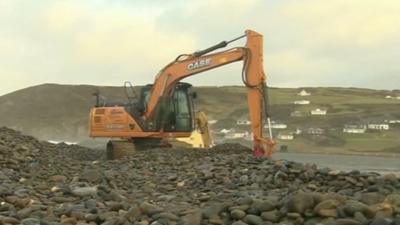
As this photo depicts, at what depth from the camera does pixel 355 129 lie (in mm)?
90000

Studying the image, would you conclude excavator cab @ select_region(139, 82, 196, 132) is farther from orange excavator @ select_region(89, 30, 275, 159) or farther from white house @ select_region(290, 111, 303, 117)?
white house @ select_region(290, 111, 303, 117)

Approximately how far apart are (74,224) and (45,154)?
54.6 feet

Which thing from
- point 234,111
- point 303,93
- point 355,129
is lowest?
point 355,129

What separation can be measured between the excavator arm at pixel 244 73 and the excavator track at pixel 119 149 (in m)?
1.26

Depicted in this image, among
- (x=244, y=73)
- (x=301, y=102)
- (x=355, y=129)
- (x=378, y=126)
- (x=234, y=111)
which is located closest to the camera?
(x=244, y=73)

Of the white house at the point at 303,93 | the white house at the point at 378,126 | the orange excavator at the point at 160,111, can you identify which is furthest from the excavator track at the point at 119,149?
the white house at the point at 303,93

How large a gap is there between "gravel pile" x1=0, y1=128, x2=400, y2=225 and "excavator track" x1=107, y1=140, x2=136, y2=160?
1.75 m

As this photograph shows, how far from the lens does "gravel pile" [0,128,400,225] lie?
9.55 metres

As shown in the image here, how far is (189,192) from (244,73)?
8.76m

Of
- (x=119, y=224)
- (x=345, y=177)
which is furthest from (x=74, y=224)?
(x=345, y=177)

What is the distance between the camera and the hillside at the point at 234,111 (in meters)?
83.9

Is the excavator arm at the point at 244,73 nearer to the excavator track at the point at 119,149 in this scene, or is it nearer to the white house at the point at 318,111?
the excavator track at the point at 119,149

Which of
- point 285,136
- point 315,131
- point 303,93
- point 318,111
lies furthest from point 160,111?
point 303,93

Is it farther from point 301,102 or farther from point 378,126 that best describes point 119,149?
point 301,102
